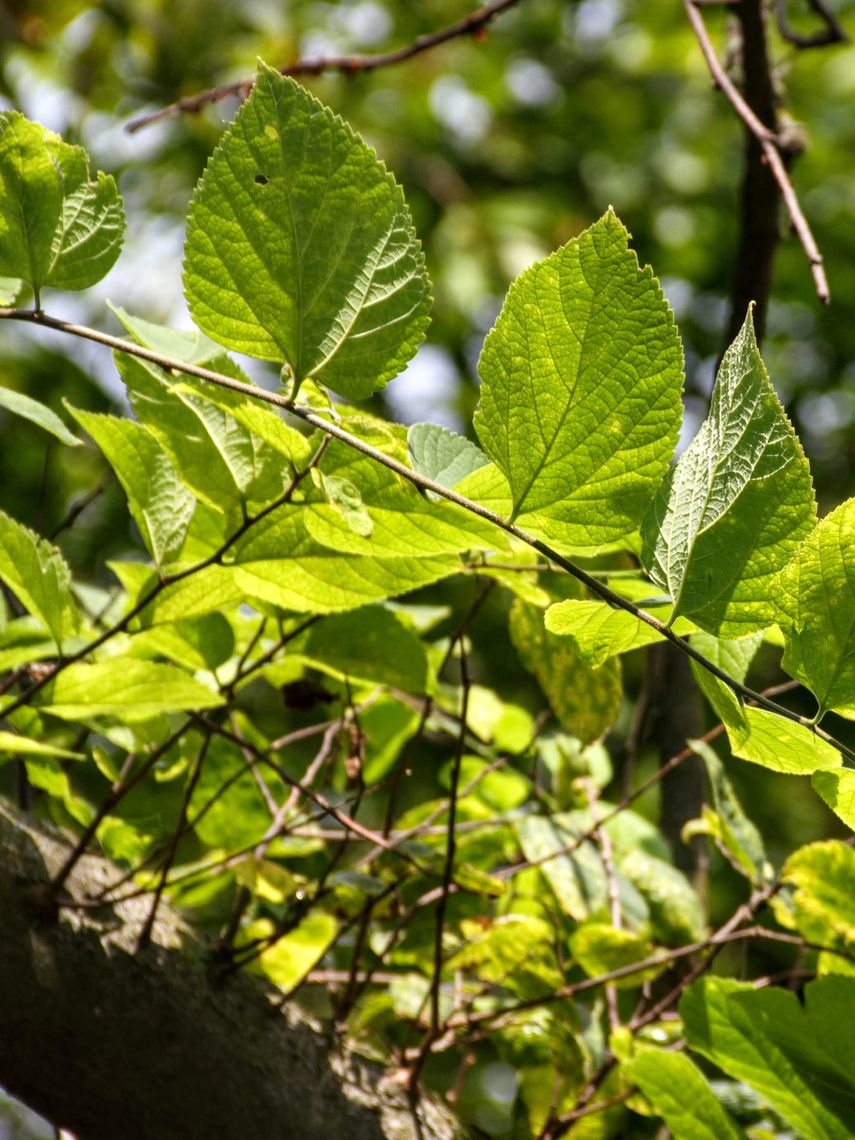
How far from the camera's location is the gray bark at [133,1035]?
0.63 meters

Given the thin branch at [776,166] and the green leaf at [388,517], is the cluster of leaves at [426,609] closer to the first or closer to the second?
the green leaf at [388,517]

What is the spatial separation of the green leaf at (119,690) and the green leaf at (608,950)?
322mm

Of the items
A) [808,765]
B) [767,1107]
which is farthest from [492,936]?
[808,765]

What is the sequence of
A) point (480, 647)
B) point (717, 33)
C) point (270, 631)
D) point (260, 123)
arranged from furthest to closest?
point (717, 33), point (480, 647), point (270, 631), point (260, 123)

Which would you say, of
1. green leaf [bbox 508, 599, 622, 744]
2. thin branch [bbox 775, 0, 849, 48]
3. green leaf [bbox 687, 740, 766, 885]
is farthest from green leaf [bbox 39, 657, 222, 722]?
thin branch [bbox 775, 0, 849, 48]

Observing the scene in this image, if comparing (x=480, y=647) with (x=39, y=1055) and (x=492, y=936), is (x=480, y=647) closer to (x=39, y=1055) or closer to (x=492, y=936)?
(x=492, y=936)

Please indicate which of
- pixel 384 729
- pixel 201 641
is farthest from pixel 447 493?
pixel 384 729

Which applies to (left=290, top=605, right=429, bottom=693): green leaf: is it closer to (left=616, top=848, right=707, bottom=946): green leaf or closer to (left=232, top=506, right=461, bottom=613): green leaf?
(left=232, top=506, right=461, bottom=613): green leaf

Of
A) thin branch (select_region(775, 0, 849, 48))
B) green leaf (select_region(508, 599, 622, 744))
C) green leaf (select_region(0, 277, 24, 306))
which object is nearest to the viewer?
green leaf (select_region(0, 277, 24, 306))

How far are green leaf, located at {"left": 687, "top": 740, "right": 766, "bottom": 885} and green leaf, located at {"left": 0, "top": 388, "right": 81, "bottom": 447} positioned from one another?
432 mm

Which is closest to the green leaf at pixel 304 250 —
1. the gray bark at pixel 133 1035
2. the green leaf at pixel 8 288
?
the green leaf at pixel 8 288

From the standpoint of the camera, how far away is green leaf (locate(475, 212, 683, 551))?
17.6 inches

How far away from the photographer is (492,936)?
79 centimetres

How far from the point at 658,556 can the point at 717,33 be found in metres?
2.90
